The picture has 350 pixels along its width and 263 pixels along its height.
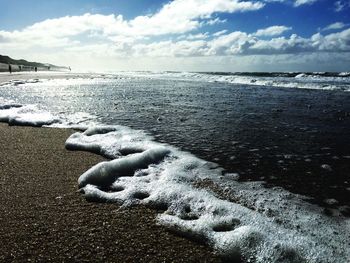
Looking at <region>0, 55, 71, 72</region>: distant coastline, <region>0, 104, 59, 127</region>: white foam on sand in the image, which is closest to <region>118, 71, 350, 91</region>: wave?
<region>0, 104, 59, 127</region>: white foam on sand

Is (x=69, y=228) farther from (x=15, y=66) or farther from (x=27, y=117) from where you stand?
(x=15, y=66)

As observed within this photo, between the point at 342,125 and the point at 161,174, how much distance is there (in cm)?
794

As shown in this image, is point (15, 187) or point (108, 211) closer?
point (108, 211)

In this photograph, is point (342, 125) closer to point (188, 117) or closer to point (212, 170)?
point (188, 117)

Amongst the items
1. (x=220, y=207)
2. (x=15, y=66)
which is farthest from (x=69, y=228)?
(x=15, y=66)

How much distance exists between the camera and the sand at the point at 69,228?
11.4 ft

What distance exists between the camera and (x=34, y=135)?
9.24 m

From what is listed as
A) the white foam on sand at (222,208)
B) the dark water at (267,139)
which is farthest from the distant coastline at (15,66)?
the white foam on sand at (222,208)

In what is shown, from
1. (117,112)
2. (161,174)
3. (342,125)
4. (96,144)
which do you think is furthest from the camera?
(117,112)

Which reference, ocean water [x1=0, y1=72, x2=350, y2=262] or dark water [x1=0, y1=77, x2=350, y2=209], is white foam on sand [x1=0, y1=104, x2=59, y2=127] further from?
dark water [x1=0, y1=77, x2=350, y2=209]

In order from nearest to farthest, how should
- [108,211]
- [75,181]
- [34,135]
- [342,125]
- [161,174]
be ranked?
[108,211], [75,181], [161,174], [34,135], [342,125]

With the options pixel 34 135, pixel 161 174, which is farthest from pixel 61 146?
pixel 161 174

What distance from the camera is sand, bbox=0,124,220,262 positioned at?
348 centimetres

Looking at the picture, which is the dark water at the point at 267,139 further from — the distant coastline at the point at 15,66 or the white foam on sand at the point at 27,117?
the distant coastline at the point at 15,66
